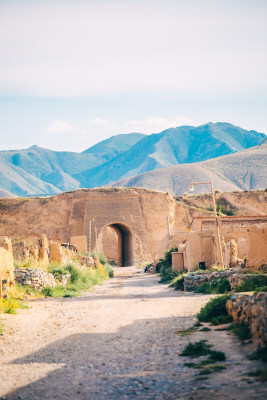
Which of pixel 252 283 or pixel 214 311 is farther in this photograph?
pixel 252 283

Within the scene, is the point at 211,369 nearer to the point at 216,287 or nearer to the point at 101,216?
the point at 216,287

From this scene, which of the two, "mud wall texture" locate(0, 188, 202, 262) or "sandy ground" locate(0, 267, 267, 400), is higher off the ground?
"mud wall texture" locate(0, 188, 202, 262)

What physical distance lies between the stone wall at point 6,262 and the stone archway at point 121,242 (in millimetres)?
28088

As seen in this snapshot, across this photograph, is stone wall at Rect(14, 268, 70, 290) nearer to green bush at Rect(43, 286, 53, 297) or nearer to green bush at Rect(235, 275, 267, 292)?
green bush at Rect(43, 286, 53, 297)

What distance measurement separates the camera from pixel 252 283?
10289mm

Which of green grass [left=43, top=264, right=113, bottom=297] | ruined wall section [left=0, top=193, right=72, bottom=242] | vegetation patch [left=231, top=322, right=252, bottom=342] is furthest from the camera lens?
ruined wall section [left=0, top=193, right=72, bottom=242]

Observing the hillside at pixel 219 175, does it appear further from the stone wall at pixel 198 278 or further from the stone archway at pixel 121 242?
the stone wall at pixel 198 278

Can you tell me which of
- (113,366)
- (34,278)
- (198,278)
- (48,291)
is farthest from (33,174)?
(113,366)

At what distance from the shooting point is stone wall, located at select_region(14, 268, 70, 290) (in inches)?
540

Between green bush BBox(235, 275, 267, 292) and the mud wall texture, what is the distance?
96.9 ft

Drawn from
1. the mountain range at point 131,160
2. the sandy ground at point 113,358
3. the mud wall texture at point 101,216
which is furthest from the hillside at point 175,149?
the sandy ground at point 113,358

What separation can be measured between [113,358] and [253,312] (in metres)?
1.89

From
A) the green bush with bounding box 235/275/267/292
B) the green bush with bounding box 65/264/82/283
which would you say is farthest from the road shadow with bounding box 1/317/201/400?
the green bush with bounding box 65/264/82/283

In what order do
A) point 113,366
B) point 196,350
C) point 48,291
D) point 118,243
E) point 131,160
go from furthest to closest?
point 131,160 < point 118,243 < point 48,291 < point 196,350 < point 113,366
